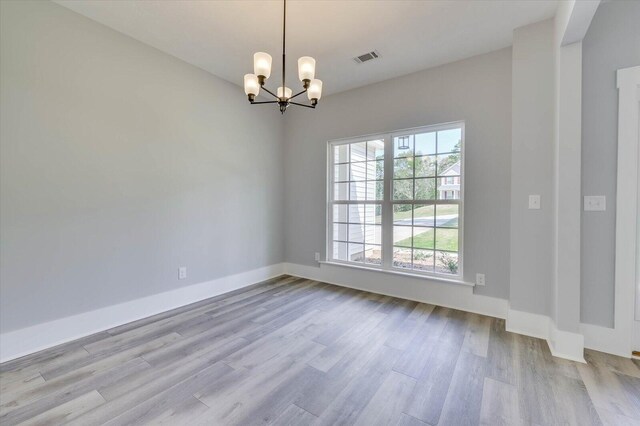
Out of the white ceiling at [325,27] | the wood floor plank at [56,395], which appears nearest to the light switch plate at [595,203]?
the white ceiling at [325,27]

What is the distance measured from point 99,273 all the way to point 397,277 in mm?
3257

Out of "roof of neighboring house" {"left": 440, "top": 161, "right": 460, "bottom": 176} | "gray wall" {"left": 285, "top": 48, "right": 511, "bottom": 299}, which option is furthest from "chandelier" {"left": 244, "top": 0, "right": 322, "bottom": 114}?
"roof of neighboring house" {"left": 440, "top": 161, "right": 460, "bottom": 176}

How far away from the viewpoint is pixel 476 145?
9.78 feet

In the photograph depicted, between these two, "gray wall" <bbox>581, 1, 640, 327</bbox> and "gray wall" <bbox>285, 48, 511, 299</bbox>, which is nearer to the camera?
"gray wall" <bbox>581, 1, 640, 327</bbox>

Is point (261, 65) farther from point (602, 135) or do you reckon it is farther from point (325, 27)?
point (602, 135)

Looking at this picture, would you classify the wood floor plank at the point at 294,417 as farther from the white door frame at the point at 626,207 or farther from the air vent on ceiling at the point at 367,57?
the air vent on ceiling at the point at 367,57

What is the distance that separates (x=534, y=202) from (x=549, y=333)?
117 centimetres

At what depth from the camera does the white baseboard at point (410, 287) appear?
2.94 m

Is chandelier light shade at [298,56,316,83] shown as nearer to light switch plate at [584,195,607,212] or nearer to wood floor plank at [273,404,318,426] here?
wood floor plank at [273,404,318,426]

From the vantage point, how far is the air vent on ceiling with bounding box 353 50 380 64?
9.71ft

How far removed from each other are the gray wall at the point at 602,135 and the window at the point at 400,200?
3.45 feet

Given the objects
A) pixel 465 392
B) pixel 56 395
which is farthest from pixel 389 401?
pixel 56 395

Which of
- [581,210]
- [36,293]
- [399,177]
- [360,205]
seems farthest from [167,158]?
[581,210]

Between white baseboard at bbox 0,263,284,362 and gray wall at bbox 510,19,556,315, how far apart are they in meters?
3.39
